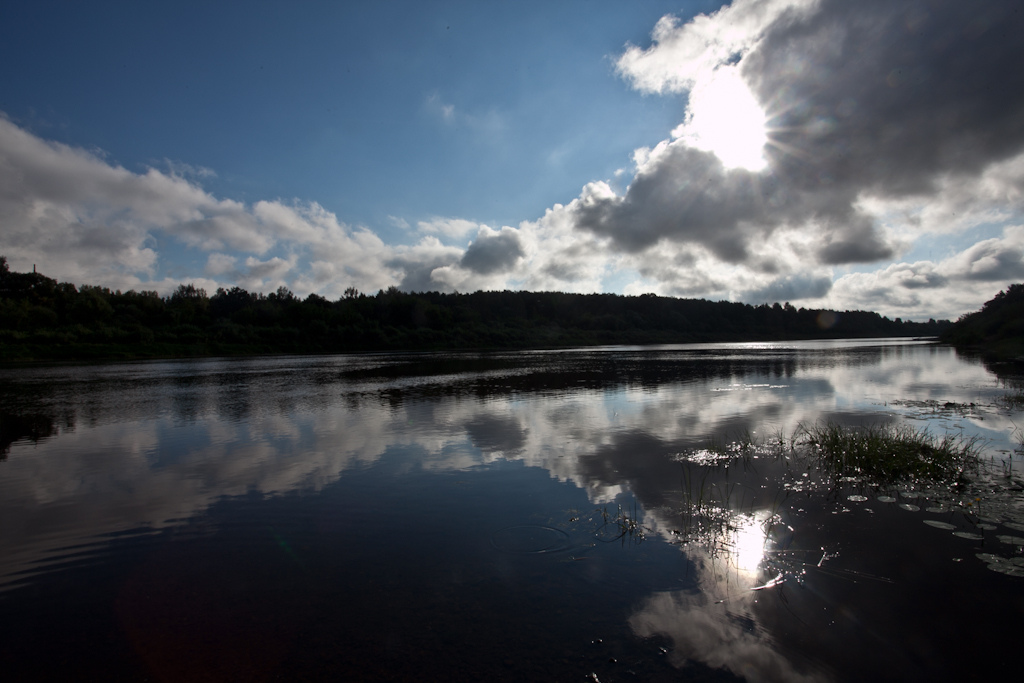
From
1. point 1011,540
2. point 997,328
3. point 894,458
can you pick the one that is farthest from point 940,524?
point 997,328

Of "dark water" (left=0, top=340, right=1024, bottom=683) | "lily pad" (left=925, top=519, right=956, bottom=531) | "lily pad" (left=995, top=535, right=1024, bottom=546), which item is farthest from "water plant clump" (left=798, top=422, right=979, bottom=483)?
"lily pad" (left=995, top=535, right=1024, bottom=546)

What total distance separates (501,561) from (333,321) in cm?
8819

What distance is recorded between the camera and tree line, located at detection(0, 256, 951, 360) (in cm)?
5819

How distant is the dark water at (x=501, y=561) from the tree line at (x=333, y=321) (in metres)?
58.0

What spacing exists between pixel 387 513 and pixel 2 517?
18.6 ft

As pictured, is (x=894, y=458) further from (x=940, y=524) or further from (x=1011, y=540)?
(x=1011, y=540)

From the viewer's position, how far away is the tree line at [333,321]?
58188 mm

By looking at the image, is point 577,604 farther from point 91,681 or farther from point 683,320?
point 683,320

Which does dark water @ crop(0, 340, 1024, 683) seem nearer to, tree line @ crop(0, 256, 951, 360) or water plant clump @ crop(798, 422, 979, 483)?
water plant clump @ crop(798, 422, 979, 483)

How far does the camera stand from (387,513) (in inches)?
271

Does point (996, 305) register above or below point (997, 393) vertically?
above

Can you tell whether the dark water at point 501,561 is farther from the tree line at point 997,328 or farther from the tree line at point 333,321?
the tree line at point 333,321

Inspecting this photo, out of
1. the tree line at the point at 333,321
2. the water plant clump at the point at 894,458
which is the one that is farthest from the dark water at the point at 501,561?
the tree line at the point at 333,321

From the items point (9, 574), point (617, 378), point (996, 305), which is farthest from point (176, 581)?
point (996, 305)
